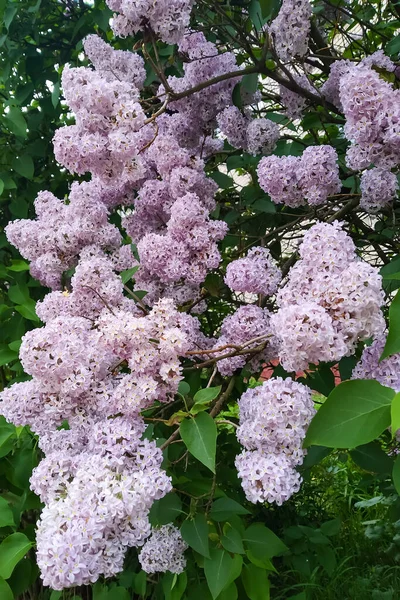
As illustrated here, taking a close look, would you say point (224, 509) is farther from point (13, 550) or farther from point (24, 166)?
point (24, 166)

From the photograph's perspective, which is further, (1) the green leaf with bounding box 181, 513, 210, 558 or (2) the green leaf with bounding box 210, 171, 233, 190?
(2) the green leaf with bounding box 210, 171, 233, 190

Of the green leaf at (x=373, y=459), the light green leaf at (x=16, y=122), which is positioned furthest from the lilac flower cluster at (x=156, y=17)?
the green leaf at (x=373, y=459)

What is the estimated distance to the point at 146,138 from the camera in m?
1.88

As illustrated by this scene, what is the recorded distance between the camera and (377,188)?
1833mm

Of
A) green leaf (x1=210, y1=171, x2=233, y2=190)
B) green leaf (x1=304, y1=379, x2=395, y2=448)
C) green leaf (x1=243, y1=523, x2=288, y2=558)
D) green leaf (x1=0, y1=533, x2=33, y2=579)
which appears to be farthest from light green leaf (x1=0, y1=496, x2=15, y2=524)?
green leaf (x1=210, y1=171, x2=233, y2=190)

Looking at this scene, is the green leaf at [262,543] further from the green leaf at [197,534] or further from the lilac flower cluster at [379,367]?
the lilac flower cluster at [379,367]

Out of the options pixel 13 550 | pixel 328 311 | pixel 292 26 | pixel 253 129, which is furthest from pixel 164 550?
pixel 292 26

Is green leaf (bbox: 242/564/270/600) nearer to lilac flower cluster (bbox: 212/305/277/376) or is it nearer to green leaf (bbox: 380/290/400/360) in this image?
lilac flower cluster (bbox: 212/305/277/376)

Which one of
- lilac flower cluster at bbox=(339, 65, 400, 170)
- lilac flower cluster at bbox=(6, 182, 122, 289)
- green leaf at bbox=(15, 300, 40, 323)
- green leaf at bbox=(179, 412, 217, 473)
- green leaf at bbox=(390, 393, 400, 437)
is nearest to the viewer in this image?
green leaf at bbox=(390, 393, 400, 437)

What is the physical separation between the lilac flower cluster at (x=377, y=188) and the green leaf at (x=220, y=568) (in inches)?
42.4

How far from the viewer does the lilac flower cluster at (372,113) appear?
1.44m

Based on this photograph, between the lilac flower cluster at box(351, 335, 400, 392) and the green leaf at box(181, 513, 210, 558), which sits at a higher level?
the lilac flower cluster at box(351, 335, 400, 392)

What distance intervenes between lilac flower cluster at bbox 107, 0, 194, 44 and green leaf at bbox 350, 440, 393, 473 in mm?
1195

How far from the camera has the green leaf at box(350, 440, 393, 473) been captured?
54.9 inches
